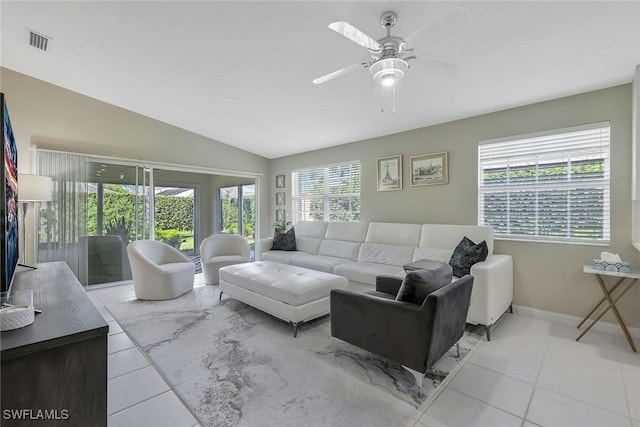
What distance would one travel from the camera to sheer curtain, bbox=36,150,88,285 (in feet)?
13.1

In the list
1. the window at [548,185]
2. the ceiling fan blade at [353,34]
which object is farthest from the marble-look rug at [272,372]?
the ceiling fan blade at [353,34]

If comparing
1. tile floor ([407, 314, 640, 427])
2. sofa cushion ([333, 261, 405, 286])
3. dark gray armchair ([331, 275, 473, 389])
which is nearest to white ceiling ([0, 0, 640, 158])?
dark gray armchair ([331, 275, 473, 389])

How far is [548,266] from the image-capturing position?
325 centimetres

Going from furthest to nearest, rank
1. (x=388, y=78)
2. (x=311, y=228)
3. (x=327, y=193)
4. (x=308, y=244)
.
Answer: (x=327, y=193) < (x=311, y=228) < (x=308, y=244) < (x=388, y=78)

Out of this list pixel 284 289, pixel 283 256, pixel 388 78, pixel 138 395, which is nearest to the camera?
pixel 138 395

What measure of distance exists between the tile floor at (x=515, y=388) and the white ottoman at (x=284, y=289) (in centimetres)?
113

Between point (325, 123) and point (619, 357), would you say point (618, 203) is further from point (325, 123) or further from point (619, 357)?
point (325, 123)

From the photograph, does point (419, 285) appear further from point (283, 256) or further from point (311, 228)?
point (311, 228)

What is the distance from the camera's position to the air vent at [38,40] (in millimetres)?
2884

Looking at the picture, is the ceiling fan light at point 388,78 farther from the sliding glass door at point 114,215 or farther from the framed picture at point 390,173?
the sliding glass door at point 114,215

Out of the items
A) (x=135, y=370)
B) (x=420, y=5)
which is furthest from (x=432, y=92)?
(x=135, y=370)

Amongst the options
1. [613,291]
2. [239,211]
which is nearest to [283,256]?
[239,211]

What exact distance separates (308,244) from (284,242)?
1.50ft

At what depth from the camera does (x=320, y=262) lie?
14.0 feet
